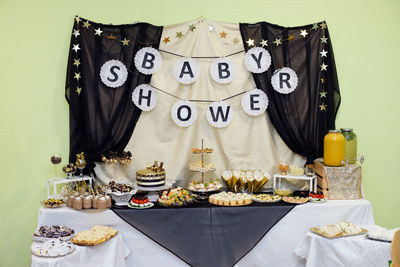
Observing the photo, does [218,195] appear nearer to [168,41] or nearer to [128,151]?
[128,151]

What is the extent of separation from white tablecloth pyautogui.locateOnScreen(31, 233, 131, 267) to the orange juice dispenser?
6.76ft

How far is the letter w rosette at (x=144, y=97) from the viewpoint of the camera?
3816mm

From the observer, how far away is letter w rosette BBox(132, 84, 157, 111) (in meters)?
3.82

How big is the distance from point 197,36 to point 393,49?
82.4 inches

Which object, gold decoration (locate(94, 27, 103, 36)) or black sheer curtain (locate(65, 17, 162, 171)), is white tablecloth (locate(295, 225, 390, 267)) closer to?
black sheer curtain (locate(65, 17, 162, 171))

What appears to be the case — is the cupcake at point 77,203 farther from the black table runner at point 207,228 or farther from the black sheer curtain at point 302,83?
the black sheer curtain at point 302,83

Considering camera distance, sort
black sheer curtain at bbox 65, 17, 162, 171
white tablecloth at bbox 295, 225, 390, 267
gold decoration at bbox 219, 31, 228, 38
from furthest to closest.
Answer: gold decoration at bbox 219, 31, 228, 38
black sheer curtain at bbox 65, 17, 162, 171
white tablecloth at bbox 295, 225, 390, 267

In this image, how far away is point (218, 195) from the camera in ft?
12.0

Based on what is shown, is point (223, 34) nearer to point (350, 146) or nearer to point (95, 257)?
point (350, 146)

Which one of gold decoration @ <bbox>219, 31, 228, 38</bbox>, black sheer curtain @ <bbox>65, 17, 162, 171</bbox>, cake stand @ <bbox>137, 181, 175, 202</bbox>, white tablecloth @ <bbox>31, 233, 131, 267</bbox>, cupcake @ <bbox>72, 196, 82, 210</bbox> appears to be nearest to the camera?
white tablecloth @ <bbox>31, 233, 131, 267</bbox>

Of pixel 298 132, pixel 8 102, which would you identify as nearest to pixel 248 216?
pixel 298 132

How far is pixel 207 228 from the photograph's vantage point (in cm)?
345

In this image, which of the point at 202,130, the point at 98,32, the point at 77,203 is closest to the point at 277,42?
the point at 202,130

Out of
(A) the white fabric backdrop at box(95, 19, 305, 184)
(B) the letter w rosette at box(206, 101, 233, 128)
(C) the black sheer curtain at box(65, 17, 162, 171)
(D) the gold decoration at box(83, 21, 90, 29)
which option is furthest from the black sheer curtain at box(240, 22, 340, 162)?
(D) the gold decoration at box(83, 21, 90, 29)
